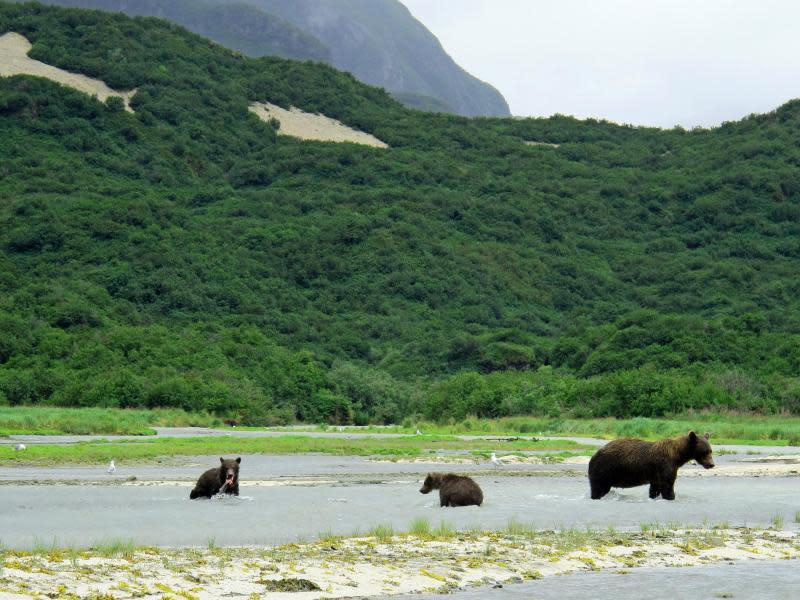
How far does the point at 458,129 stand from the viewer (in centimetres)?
15025

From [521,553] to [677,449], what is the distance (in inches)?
286

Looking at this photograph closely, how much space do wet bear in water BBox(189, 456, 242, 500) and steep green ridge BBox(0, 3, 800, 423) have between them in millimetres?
35220

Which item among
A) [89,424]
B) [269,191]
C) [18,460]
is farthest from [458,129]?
[18,460]

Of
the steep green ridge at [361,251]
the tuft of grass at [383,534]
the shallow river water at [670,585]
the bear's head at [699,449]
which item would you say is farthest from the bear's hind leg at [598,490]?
the steep green ridge at [361,251]

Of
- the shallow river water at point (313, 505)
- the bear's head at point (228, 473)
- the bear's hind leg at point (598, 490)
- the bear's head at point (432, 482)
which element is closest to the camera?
the shallow river water at point (313, 505)

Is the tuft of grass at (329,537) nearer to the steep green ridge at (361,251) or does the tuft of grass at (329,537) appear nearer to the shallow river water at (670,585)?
the shallow river water at (670,585)

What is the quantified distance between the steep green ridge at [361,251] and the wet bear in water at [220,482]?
35220mm

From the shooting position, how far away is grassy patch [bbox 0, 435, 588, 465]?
32531 mm

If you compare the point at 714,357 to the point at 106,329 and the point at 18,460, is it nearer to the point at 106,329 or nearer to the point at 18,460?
the point at 106,329

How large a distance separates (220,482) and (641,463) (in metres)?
7.52

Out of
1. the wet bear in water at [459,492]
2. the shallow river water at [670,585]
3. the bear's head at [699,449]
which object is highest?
the bear's head at [699,449]

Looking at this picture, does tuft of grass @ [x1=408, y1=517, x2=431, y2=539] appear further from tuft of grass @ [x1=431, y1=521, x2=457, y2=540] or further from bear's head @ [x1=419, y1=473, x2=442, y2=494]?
bear's head @ [x1=419, y1=473, x2=442, y2=494]

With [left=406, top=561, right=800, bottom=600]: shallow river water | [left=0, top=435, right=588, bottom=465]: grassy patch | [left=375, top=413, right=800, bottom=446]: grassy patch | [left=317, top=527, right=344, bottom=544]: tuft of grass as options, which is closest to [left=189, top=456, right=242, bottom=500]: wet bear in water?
[left=317, top=527, right=344, bottom=544]: tuft of grass

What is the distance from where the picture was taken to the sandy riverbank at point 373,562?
11.6 metres
